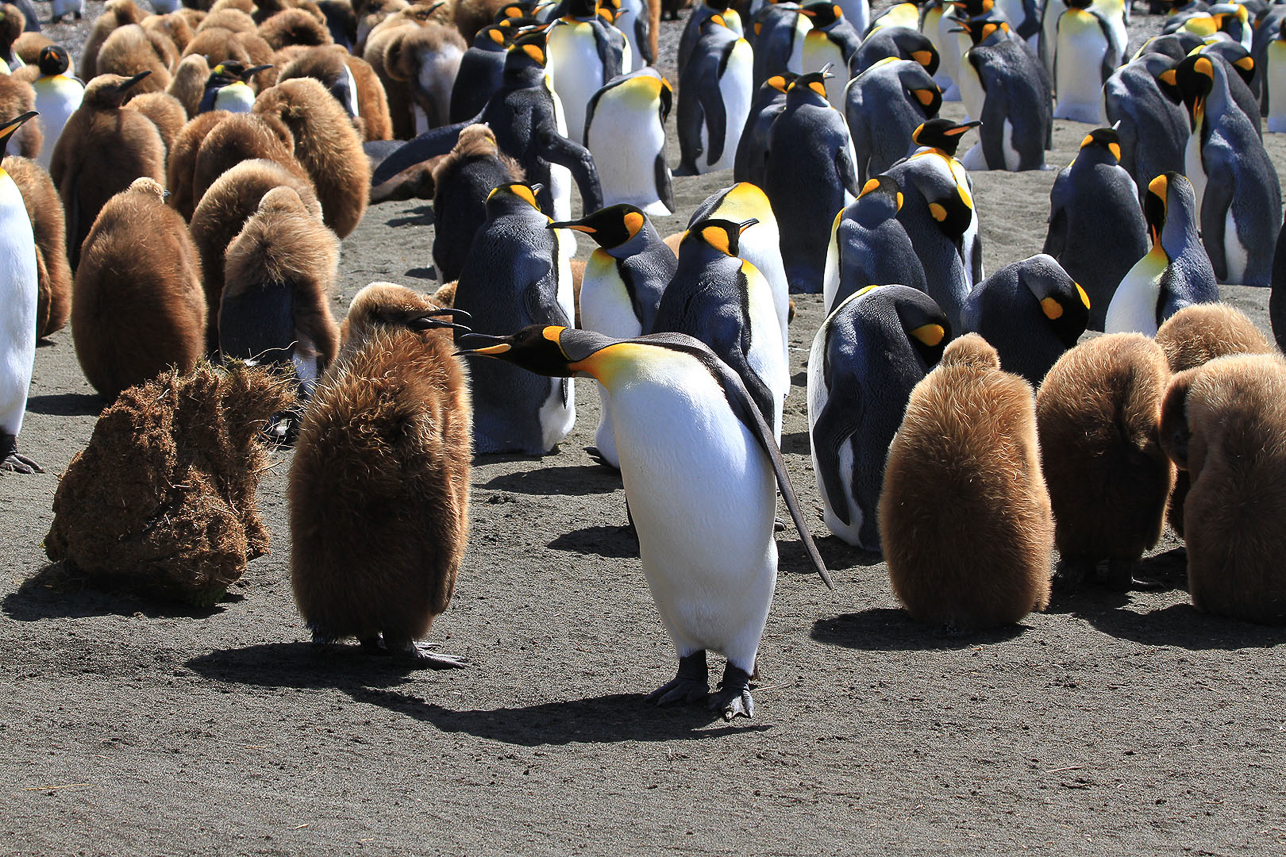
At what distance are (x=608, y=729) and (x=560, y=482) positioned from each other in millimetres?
2752

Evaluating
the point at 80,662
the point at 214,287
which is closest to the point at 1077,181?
the point at 214,287

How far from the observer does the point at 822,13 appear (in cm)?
1498

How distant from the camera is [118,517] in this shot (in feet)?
13.9

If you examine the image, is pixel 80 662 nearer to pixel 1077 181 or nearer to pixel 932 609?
pixel 932 609

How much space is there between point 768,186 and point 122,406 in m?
6.40

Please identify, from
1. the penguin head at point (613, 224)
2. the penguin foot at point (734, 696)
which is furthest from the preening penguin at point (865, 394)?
the penguin foot at point (734, 696)

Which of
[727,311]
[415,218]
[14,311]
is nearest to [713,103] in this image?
[415,218]

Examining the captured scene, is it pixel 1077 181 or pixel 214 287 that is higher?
pixel 1077 181

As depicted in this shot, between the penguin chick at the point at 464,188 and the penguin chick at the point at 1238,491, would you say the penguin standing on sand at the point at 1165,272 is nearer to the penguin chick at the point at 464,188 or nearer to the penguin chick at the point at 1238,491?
the penguin chick at the point at 1238,491

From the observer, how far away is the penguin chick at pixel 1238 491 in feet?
14.4

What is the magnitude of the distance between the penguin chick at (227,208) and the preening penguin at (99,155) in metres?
1.61

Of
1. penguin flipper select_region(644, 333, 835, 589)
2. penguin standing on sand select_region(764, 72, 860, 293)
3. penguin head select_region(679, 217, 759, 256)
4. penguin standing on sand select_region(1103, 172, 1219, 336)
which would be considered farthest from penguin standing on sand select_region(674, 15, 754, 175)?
penguin flipper select_region(644, 333, 835, 589)

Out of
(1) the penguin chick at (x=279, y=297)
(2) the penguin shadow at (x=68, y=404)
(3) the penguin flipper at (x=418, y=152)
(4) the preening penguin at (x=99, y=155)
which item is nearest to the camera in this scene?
(1) the penguin chick at (x=279, y=297)

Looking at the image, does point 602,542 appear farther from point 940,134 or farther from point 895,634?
point 940,134
